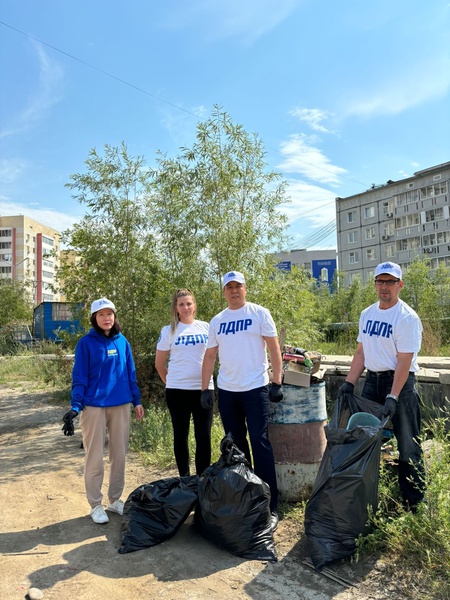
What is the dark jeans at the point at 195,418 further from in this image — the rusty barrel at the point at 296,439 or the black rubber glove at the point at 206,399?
the rusty barrel at the point at 296,439

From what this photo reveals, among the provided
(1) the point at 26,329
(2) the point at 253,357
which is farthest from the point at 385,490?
(1) the point at 26,329

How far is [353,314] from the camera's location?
22.8 metres

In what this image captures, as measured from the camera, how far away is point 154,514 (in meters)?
3.58

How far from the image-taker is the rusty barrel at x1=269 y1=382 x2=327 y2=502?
4.18m

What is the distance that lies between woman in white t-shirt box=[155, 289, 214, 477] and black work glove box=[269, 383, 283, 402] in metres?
0.61

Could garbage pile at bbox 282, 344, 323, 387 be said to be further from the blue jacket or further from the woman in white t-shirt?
the blue jacket

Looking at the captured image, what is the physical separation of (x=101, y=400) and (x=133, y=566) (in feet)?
4.10

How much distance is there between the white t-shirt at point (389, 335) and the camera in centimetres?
353

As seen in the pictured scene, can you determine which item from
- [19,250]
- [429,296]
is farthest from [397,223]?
[19,250]

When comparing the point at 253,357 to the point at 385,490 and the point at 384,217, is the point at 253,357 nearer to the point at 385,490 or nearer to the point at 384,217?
the point at 385,490

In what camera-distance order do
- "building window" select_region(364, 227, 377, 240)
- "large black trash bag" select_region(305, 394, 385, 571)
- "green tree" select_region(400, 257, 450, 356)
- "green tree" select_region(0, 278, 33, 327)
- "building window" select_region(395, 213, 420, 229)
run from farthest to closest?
"building window" select_region(364, 227, 377, 240)
"building window" select_region(395, 213, 420, 229)
"green tree" select_region(0, 278, 33, 327)
"green tree" select_region(400, 257, 450, 356)
"large black trash bag" select_region(305, 394, 385, 571)

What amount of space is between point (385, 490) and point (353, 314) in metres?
19.7

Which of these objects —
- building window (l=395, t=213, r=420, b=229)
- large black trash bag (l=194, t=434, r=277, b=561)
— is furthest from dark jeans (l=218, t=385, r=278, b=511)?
building window (l=395, t=213, r=420, b=229)

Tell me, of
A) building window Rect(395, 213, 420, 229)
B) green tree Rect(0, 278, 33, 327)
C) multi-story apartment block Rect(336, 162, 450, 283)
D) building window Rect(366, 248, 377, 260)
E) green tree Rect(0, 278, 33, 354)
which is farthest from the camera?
building window Rect(366, 248, 377, 260)
